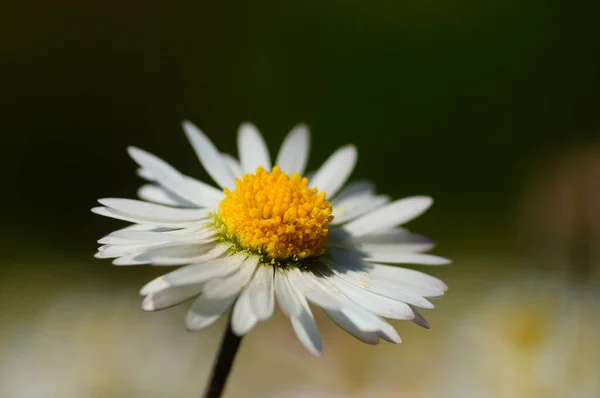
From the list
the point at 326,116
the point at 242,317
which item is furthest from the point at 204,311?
the point at 326,116

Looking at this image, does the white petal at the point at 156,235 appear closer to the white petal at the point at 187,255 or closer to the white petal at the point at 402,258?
the white petal at the point at 187,255

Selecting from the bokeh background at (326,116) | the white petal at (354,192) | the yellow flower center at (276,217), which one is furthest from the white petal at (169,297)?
the bokeh background at (326,116)

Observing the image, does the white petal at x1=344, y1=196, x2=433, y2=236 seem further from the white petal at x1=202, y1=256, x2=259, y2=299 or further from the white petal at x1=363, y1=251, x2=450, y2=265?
the white petal at x1=202, y1=256, x2=259, y2=299

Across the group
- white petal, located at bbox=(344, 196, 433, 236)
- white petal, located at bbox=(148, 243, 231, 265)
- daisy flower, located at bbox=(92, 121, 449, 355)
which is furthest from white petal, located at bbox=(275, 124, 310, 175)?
white petal, located at bbox=(148, 243, 231, 265)

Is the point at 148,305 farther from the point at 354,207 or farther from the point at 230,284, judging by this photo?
the point at 354,207

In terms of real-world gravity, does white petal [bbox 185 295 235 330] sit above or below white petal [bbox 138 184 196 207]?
below

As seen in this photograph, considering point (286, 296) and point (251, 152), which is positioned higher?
point (251, 152)
